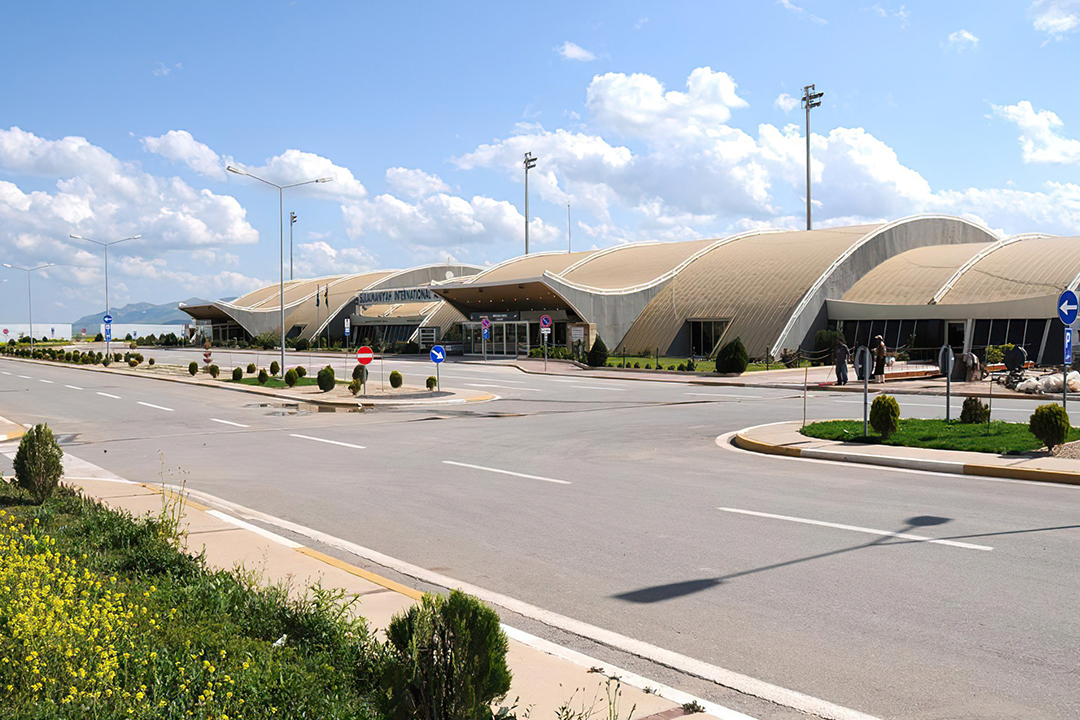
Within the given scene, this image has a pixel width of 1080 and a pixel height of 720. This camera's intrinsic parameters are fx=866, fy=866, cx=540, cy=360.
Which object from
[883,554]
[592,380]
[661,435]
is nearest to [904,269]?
[592,380]

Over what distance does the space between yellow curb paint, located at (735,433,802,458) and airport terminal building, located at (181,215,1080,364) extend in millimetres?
29031

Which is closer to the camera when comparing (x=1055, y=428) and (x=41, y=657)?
(x=41, y=657)

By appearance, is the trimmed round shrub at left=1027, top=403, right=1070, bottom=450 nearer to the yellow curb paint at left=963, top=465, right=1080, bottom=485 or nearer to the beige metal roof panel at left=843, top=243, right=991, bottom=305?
the yellow curb paint at left=963, top=465, right=1080, bottom=485

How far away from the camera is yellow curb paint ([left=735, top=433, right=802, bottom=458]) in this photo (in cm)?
1498

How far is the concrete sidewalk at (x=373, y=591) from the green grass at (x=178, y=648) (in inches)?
18.7

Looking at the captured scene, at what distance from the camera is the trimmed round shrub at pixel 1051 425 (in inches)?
523

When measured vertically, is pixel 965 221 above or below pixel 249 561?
above

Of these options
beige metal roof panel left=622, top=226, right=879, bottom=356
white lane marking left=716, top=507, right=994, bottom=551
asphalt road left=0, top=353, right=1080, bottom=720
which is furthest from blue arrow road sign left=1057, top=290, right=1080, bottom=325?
beige metal roof panel left=622, top=226, right=879, bottom=356

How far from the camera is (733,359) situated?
1491 inches

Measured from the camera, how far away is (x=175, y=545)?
763 cm

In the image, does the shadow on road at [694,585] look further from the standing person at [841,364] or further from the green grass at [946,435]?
the standing person at [841,364]

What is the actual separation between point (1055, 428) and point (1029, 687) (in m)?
9.84

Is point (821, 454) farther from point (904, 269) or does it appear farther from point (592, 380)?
point (904, 269)

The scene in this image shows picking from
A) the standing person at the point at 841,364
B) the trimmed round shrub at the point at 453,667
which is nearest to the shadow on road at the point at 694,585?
the trimmed round shrub at the point at 453,667
